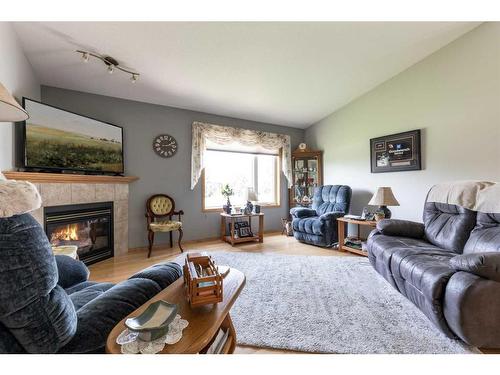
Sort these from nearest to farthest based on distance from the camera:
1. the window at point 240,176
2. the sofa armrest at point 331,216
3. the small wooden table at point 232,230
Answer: the sofa armrest at point 331,216, the small wooden table at point 232,230, the window at point 240,176

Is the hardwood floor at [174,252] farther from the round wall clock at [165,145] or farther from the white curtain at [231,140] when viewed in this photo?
the round wall clock at [165,145]

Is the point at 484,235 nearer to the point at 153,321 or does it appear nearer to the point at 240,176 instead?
the point at 153,321

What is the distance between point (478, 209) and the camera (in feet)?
6.41

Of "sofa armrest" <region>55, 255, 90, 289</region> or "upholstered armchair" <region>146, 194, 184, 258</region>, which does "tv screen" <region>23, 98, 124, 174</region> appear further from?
"sofa armrest" <region>55, 255, 90, 289</region>

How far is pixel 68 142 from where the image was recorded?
9.01ft

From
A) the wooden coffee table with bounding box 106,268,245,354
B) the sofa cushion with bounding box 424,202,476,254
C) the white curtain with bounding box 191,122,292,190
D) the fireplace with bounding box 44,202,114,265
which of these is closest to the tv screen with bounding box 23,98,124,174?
the fireplace with bounding box 44,202,114,265

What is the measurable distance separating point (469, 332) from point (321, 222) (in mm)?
2280

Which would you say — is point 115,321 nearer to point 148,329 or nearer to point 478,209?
point 148,329

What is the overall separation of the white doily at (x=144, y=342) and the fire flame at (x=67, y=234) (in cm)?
271

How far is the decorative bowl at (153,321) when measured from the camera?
70 centimetres

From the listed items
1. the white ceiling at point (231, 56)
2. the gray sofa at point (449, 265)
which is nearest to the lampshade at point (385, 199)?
the gray sofa at point (449, 265)

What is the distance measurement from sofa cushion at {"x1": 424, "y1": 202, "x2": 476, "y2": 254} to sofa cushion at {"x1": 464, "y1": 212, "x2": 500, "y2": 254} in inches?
2.6

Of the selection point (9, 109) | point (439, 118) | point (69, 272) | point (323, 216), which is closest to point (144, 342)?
point (69, 272)
